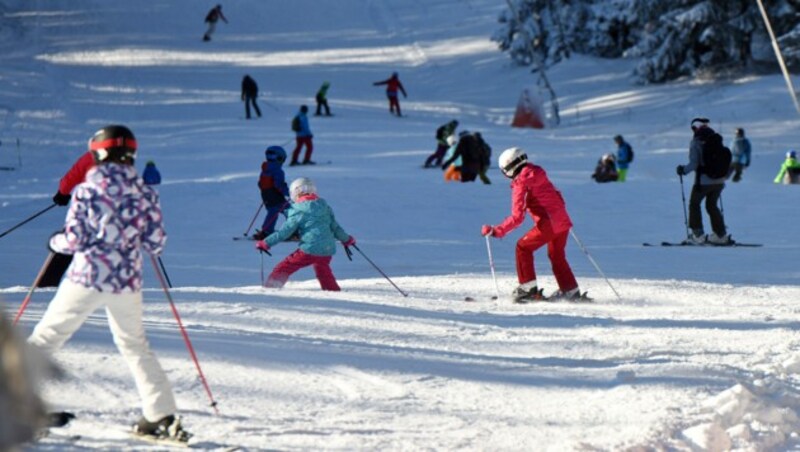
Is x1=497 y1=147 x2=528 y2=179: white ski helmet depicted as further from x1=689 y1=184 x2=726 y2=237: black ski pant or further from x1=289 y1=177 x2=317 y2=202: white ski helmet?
x1=689 y1=184 x2=726 y2=237: black ski pant

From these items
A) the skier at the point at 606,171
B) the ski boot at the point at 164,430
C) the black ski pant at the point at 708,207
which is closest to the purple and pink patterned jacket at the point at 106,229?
the ski boot at the point at 164,430

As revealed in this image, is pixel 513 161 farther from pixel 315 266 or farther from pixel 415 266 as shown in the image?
pixel 415 266

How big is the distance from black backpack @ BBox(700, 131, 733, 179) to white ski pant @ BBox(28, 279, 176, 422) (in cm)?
1121

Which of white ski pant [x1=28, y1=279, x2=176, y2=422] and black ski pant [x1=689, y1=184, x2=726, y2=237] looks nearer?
white ski pant [x1=28, y1=279, x2=176, y2=422]

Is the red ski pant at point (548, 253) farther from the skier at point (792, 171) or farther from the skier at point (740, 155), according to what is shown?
the skier at point (740, 155)

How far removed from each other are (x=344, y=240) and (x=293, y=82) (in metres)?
30.3

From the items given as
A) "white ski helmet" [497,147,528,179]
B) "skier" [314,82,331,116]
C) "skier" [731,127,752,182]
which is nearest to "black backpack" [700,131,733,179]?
"white ski helmet" [497,147,528,179]

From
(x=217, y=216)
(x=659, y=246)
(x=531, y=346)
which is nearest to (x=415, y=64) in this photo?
(x=217, y=216)

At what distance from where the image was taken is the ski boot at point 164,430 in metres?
5.92

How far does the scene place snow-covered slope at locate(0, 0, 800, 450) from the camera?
672cm

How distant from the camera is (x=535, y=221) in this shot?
11266 millimetres

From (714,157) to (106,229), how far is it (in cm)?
1153

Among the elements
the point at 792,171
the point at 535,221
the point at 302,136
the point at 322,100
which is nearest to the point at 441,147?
the point at 302,136

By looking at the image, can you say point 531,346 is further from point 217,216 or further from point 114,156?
point 217,216
